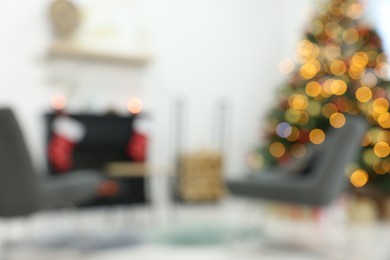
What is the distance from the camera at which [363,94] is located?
205 inches

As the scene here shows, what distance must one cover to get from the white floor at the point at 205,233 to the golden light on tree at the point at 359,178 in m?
0.51

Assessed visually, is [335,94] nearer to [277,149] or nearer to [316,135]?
[316,135]

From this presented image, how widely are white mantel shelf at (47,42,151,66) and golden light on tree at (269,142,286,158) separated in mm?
1645

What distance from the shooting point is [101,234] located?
3.79m

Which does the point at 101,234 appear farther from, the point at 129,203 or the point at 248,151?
the point at 248,151

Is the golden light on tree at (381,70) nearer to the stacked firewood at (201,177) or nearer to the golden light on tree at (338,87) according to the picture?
the golden light on tree at (338,87)

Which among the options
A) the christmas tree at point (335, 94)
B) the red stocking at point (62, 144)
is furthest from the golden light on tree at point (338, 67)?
the red stocking at point (62, 144)

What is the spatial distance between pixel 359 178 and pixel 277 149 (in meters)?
0.98

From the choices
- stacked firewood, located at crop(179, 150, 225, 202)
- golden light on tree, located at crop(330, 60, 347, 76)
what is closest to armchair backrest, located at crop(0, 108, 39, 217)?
stacked firewood, located at crop(179, 150, 225, 202)

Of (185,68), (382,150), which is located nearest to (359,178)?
(382,150)

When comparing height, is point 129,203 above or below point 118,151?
below

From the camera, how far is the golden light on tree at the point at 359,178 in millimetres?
5078

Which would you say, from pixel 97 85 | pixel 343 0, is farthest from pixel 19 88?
pixel 343 0

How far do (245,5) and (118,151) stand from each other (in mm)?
2627
